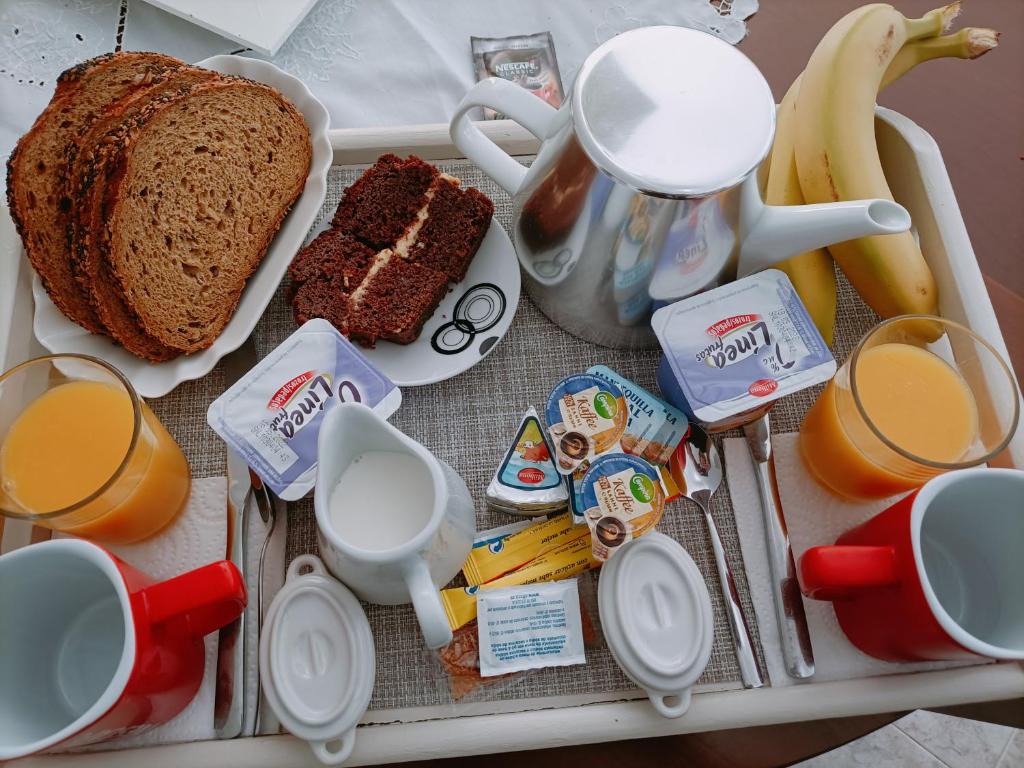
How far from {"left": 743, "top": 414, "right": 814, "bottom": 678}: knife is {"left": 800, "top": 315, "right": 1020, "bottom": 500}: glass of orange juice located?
0.15 feet

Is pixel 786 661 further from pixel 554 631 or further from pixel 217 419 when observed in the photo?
pixel 217 419

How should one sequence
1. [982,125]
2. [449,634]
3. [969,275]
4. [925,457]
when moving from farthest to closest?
[982,125] → [969,275] → [925,457] → [449,634]

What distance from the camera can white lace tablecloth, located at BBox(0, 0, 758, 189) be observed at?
1023 millimetres

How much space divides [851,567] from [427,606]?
12.7 inches

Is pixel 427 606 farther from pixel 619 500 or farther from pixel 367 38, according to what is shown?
pixel 367 38

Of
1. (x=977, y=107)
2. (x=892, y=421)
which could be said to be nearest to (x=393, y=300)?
(x=892, y=421)

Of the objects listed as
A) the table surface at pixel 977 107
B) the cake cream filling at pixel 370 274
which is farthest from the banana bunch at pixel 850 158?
the cake cream filling at pixel 370 274

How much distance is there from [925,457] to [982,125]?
652 mm

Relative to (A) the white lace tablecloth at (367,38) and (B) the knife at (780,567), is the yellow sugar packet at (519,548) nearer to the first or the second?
(B) the knife at (780,567)

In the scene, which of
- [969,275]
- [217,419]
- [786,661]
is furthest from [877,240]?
[217,419]

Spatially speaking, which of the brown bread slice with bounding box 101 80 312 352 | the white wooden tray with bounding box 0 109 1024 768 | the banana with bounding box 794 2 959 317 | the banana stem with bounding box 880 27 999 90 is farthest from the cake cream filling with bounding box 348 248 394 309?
the banana stem with bounding box 880 27 999 90

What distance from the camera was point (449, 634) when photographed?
1.75 ft

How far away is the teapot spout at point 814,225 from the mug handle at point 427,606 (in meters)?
0.42

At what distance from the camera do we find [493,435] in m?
0.76
